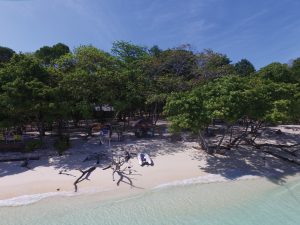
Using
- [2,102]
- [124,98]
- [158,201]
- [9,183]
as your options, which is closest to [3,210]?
[9,183]

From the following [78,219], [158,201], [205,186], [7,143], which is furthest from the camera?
[7,143]

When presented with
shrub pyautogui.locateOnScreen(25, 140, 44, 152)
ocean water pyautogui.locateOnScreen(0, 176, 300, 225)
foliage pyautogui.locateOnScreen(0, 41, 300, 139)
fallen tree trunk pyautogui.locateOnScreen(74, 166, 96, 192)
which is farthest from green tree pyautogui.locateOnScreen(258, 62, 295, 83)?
shrub pyautogui.locateOnScreen(25, 140, 44, 152)

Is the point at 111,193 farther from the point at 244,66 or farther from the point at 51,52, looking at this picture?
the point at 244,66

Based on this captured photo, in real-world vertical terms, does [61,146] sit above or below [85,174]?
above

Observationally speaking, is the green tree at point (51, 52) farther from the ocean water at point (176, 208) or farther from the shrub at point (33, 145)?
the ocean water at point (176, 208)

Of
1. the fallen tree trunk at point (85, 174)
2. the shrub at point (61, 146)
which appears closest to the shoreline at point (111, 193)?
the fallen tree trunk at point (85, 174)

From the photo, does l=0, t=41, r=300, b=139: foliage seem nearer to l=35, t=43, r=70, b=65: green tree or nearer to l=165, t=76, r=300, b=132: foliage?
l=165, t=76, r=300, b=132: foliage

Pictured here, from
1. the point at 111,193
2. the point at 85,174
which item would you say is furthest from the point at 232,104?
the point at 85,174

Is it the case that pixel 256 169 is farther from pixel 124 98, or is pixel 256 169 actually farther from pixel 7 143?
pixel 7 143
